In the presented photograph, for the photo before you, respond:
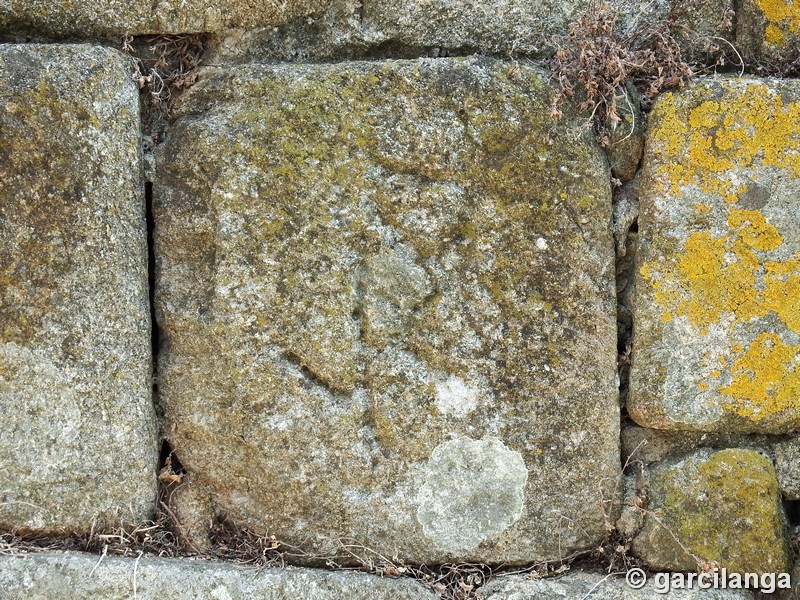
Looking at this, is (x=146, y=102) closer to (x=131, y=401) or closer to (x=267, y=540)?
(x=131, y=401)

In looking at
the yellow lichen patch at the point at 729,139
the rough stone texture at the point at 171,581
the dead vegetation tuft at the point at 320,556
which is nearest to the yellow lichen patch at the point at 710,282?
the yellow lichen patch at the point at 729,139

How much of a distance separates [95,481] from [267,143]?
88cm

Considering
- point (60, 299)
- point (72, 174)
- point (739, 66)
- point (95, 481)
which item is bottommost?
point (95, 481)

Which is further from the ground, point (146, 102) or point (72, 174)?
point (146, 102)

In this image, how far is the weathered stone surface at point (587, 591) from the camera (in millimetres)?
1888

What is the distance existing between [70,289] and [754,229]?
157 cm

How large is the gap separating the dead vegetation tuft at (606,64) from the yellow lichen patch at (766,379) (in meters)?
0.60

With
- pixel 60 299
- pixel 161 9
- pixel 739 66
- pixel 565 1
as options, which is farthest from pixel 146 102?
pixel 739 66

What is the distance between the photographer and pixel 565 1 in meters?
2.01

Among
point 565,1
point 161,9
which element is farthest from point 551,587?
point 161,9

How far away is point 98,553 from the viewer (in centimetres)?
188

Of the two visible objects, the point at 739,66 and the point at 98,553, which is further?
the point at 739,66

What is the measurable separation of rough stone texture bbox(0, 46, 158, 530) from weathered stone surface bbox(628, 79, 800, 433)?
4.03 ft
